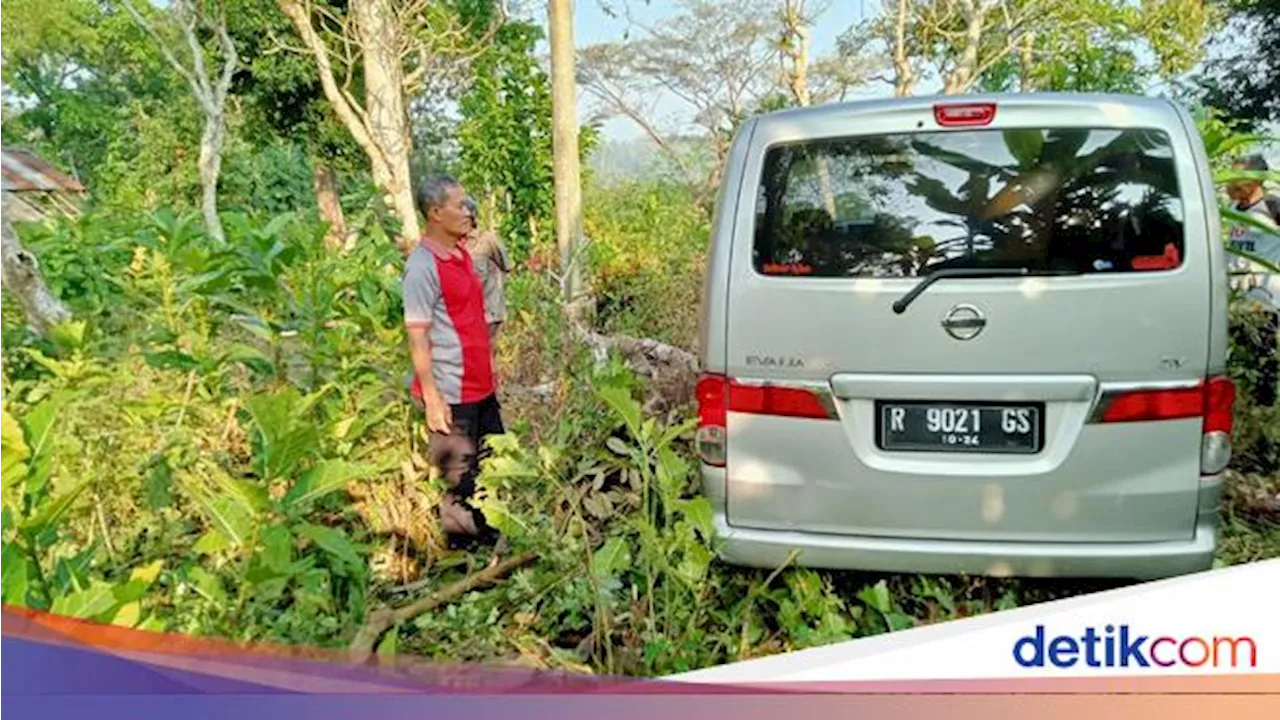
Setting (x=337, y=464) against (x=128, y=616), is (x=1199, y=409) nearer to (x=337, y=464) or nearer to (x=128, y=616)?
(x=337, y=464)

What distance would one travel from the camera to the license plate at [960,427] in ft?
6.55

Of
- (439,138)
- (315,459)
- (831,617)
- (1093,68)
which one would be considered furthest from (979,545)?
(439,138)

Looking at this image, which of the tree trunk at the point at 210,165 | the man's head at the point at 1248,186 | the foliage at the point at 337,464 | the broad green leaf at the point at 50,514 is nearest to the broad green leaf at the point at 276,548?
the foliage at the point at 337,464

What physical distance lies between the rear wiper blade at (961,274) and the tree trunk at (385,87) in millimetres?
4169

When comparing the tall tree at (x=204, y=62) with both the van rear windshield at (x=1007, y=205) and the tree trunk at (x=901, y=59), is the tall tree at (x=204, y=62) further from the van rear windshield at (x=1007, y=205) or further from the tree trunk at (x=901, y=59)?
the van rear windshield at (x=1007, y=205)

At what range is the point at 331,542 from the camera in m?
2.29

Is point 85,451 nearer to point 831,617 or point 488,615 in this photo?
point 488,615

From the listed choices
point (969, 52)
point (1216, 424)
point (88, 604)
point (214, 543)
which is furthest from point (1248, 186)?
point (88, 604)

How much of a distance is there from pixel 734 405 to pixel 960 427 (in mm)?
479

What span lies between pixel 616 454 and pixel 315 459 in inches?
34.1

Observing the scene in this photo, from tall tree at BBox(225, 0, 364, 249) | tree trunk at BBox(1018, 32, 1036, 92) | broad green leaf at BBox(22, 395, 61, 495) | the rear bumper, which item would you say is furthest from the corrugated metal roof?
tree trunk at BBox(1018, 32, 1036, 92)

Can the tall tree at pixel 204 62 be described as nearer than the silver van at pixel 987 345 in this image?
No

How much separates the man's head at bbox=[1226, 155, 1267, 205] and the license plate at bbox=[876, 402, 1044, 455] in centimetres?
217

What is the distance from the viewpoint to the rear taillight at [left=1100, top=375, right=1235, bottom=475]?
1.97 meters
